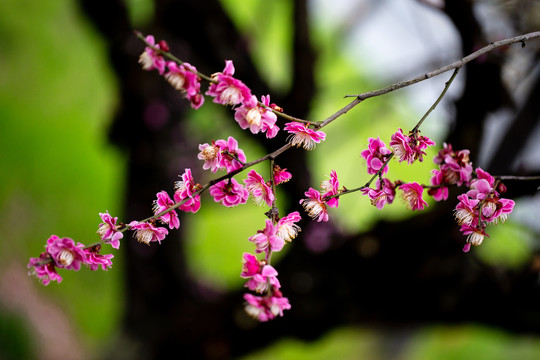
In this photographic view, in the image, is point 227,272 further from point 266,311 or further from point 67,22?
point 266,311

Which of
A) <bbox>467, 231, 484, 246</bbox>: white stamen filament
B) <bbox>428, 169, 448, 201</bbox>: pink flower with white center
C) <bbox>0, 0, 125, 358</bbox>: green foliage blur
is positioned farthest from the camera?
<bbox>0, 0, 125, 358</bbox>: green foliage blur

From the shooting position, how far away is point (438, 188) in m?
0.86

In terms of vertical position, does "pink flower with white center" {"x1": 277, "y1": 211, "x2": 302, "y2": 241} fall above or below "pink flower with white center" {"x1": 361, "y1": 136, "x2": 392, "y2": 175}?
below

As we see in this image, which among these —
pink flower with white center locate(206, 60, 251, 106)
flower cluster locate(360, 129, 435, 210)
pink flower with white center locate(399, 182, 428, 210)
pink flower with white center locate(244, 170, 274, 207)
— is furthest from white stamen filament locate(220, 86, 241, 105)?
pink flower with white center locate(399, 182, 428, 210)

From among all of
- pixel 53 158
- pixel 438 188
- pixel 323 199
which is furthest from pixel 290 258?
pixel 53 158

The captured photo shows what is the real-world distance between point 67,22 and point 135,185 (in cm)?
511

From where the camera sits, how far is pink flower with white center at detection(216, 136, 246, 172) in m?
0.70

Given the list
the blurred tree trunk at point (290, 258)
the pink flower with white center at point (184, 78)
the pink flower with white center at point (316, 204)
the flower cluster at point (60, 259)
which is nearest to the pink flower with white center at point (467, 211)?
the pink flower with white center at point (316, 204)

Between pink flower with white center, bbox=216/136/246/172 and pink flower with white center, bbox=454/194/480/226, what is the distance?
1.10 ft

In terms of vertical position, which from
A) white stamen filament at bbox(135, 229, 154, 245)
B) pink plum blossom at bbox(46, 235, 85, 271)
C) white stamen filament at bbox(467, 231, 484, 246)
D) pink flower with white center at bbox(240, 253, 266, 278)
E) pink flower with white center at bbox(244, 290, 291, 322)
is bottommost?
pink flower with white center at bbox(244, 290, 291, 322)

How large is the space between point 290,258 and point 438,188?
1201mm

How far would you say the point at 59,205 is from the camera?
5.59 meters

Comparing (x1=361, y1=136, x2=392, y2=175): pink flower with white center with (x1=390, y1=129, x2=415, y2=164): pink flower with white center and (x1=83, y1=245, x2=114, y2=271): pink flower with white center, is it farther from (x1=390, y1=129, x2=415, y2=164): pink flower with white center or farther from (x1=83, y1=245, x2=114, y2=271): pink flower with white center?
(x1=83, y1=245, x2=114, y2=271): pink flower with white center

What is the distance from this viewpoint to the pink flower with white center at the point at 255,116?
0.63m
